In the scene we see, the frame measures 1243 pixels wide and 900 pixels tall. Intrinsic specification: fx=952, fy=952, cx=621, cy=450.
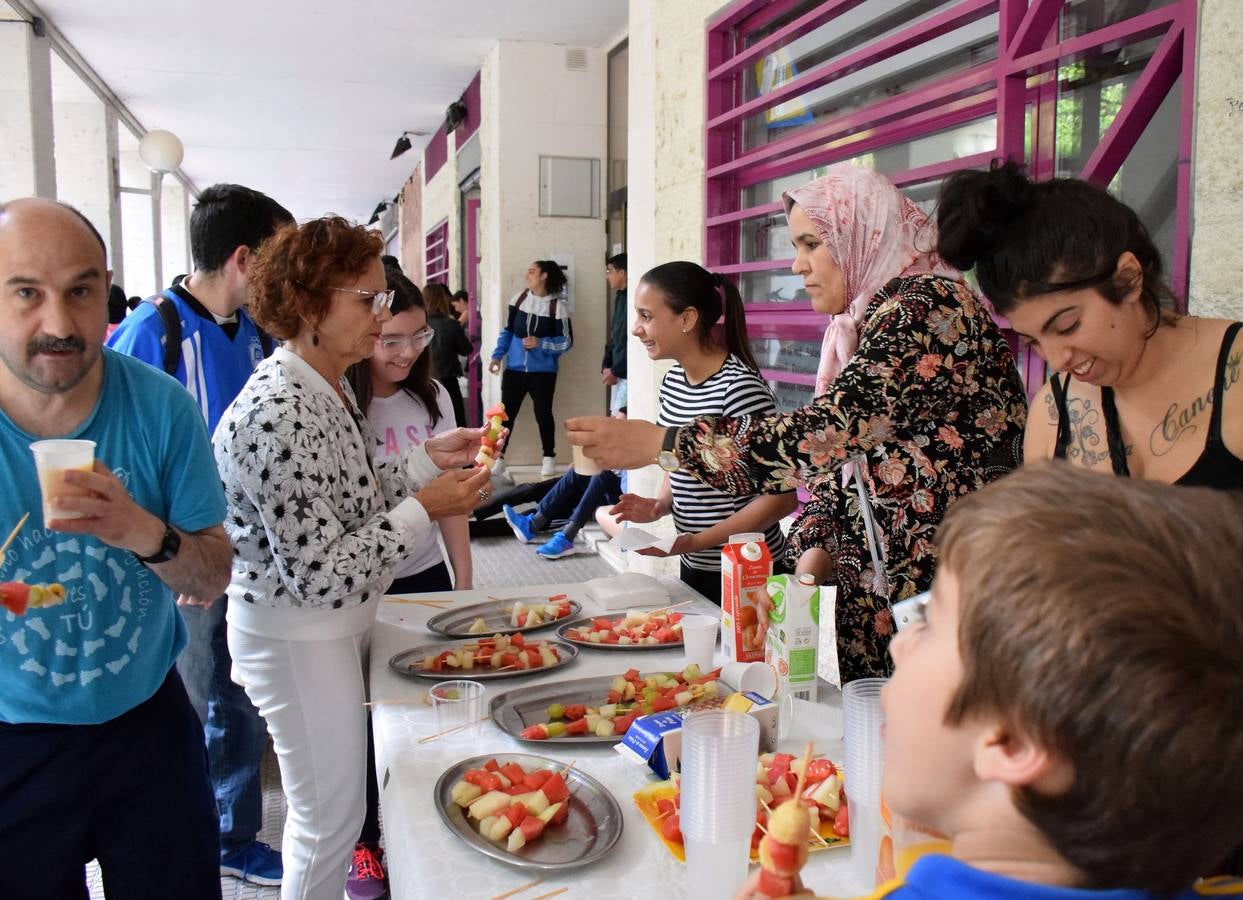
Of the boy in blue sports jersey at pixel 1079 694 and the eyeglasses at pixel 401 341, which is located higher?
the eyeglasses at pixel 401 341

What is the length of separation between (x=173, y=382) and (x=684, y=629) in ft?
3.66

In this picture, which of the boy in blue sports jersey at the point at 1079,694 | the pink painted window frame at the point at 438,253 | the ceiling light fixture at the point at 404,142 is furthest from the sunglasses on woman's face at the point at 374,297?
the ceiling light fixture at the point at 404,142

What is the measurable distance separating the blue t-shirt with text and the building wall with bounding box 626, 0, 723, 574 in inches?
128

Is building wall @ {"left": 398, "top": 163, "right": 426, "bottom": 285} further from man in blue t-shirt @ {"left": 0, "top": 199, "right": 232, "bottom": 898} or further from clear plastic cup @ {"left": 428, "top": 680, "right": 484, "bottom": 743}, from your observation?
clear plastic cup @ {"left": 428, "top": 680, "right": 484, "bottom": 743}

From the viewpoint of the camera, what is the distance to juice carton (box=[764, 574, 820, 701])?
1.73 meters

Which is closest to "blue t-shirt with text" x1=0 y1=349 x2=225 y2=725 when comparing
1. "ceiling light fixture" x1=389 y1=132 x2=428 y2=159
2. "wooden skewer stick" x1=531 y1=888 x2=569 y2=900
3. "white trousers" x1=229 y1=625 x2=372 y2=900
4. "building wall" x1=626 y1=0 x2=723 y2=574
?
"white trousers" x1=229 y1=625 x2=372 y2=900

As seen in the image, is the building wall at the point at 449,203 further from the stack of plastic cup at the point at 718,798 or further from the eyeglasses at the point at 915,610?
the eyeglasses at the point at 915,610

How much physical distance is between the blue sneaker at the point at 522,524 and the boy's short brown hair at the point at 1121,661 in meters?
6.39

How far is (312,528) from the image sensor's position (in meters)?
1.89

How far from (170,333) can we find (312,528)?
1.18m

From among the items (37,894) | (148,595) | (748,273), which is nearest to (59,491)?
(148,595)

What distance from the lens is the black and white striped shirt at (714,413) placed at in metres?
2.87

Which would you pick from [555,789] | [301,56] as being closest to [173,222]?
[301,56]

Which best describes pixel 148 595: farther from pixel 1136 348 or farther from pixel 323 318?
pixel 1136 348
